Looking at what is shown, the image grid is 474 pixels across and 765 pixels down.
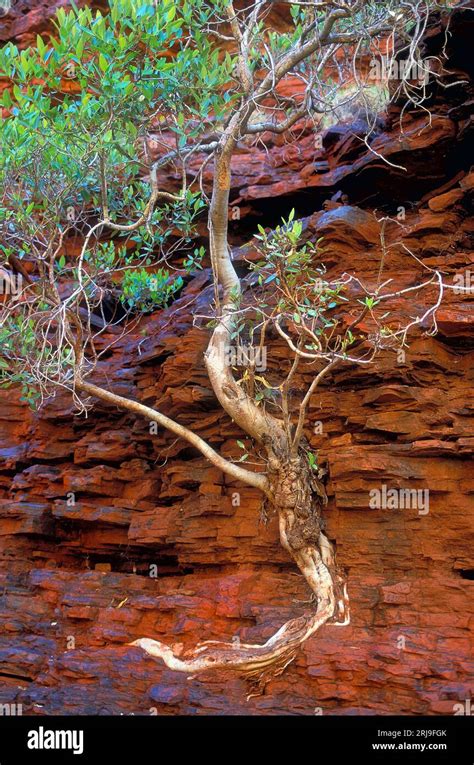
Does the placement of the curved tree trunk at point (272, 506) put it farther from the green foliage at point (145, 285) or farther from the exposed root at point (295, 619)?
the green foliage at point (145, 285)

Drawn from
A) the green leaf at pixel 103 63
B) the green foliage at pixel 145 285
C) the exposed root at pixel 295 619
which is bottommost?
the exposed root at pixel 295 619

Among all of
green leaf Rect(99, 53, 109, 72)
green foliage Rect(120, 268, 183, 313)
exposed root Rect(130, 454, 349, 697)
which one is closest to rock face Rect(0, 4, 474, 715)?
exposed root Rect(130, 454, 349, 697)

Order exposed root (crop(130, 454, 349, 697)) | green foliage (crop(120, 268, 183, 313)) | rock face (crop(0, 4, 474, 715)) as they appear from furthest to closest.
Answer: green foliage (crop(120, 268, 183, 313))
exposed root (crop(130, 454, 349, 697))
rock face (crop(0, 4, 474, 715))

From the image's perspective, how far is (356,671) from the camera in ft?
26.0

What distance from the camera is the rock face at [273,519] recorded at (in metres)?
8.31

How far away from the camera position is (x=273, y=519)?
1030 cm

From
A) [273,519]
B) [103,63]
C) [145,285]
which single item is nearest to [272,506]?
[273,519]

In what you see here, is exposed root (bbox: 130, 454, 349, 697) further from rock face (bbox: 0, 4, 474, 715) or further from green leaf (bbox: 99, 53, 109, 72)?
green leaf (bbox: 99, 53, 109, 72)

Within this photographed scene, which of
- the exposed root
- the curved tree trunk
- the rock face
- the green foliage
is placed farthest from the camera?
the green foliage

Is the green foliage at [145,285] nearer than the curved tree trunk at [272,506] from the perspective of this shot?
No

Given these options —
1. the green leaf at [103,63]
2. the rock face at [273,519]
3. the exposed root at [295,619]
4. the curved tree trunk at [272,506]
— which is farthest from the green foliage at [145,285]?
the exposed root at [295,619]

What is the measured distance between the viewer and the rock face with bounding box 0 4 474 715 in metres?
8.31

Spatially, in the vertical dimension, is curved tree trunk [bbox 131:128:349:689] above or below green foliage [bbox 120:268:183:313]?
below

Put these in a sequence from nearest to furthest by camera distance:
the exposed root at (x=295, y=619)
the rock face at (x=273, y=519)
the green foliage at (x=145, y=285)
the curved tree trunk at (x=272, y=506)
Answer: the rock face at (x=273, y=519)
the exposed root at (x=295, y=619)
the curved tree trunk at (x=272, y=506)
the green foliage at (x=145, y=285)
